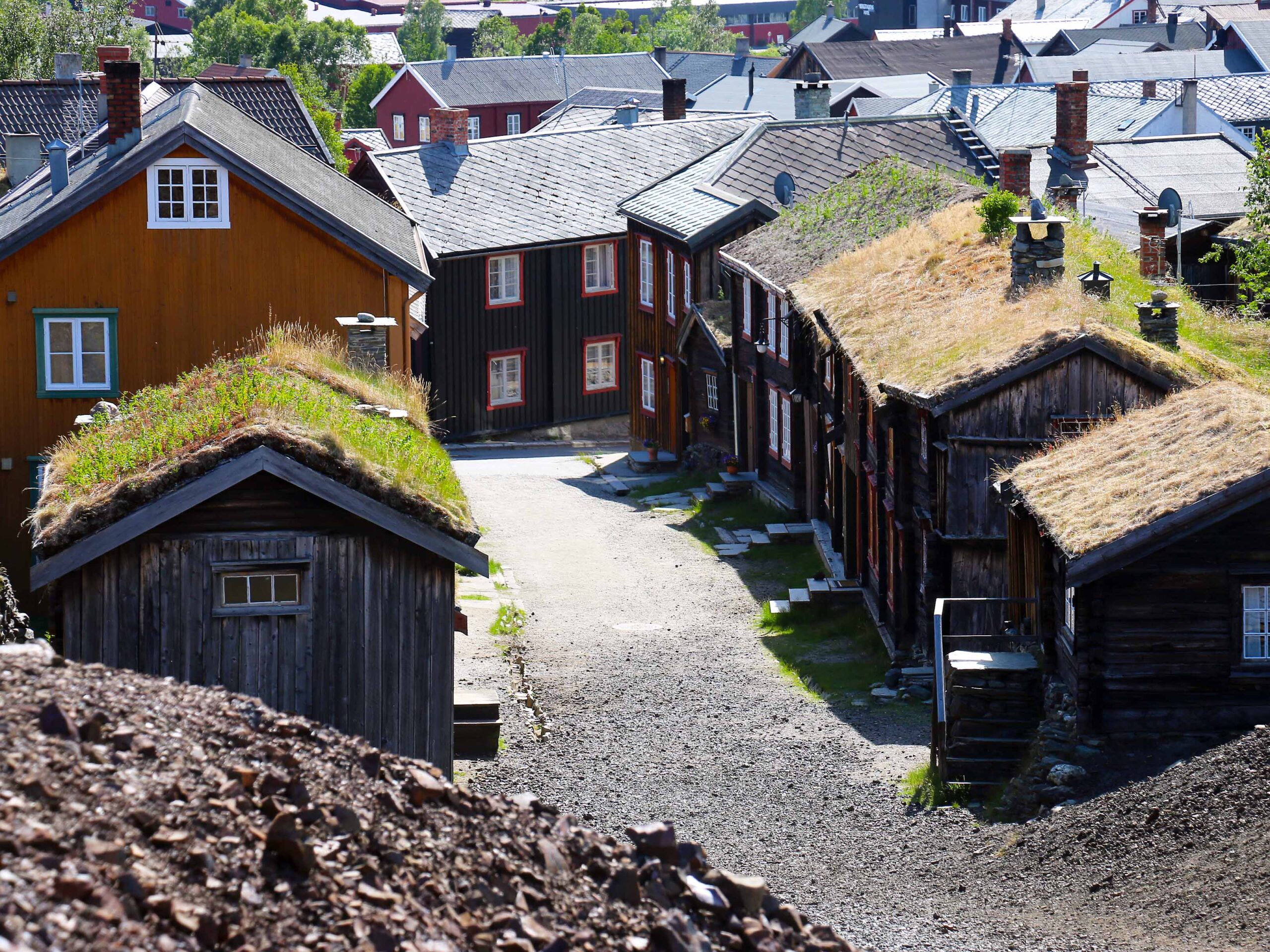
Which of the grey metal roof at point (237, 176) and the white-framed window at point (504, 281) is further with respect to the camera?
the white-framed window at point (504, 281)

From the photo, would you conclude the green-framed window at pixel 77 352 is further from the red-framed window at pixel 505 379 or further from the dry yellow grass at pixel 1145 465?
the red-framed window at pixel 505 379

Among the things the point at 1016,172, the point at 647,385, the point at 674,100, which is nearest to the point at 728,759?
the point at 1016,172

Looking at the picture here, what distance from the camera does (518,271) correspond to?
42500 mm

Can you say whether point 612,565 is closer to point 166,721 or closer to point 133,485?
point 133,485

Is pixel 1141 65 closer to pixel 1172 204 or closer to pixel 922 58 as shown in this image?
pixel 922 58

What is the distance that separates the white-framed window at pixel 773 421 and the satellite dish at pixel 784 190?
4.51 m

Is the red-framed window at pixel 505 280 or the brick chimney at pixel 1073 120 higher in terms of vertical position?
the brick chimney at pixel 1073 120

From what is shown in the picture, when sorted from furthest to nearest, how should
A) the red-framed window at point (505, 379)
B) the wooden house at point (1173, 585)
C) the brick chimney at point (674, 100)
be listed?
the brick chimney at point (674, 100), the red-framed window at point (505, 379), the wooden house at point (1173, 585)

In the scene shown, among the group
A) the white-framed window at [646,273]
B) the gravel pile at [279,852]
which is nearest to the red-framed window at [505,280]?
the white-framed window at [646,273]

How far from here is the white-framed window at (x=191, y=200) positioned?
24.6 meters

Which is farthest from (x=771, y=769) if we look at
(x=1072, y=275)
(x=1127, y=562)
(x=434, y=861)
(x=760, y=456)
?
(x=760, y=456)

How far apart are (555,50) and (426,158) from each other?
231 feet

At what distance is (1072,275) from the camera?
22.5 m

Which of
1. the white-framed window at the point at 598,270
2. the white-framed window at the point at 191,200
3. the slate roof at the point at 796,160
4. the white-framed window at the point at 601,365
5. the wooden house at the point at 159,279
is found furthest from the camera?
the white-framed window at the point at 601,365
